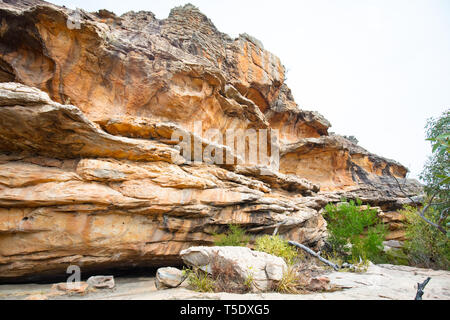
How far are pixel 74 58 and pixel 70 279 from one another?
9226 millimetres

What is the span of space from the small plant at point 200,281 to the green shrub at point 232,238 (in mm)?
2876

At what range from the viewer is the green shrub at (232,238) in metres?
9.21

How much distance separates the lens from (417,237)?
40.2 feet

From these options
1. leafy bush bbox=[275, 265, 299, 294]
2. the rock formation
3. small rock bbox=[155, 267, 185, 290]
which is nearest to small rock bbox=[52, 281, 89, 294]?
the rock formation

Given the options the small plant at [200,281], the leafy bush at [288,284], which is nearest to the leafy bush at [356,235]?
the leafy bush at [288,284]

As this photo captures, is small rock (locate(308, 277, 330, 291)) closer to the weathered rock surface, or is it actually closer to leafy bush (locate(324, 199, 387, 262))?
the weathered rock surface

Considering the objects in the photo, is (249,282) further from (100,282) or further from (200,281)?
(100,282)

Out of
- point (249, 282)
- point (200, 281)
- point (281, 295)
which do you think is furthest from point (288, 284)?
point (200, 281)

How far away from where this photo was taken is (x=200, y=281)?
19.1ft

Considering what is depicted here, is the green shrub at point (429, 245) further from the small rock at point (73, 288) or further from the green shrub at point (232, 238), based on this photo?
the small rock at point (73, 288)

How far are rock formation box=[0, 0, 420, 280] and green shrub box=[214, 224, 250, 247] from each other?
1.44 ft

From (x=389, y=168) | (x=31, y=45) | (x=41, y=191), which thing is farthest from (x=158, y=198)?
(x=389, y=168)

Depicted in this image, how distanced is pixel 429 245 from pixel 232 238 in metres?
11.4

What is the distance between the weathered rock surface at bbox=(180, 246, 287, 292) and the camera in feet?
19.0
